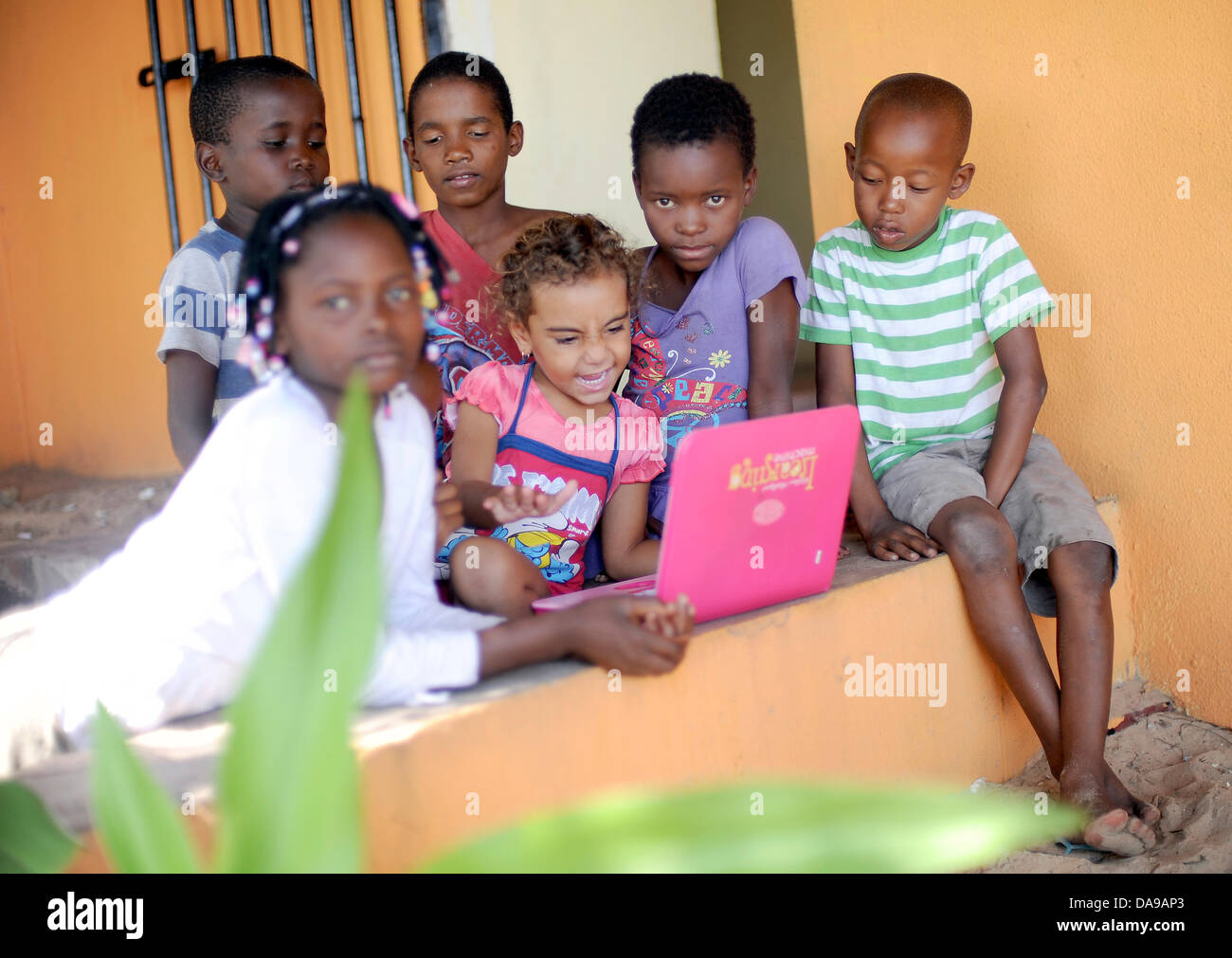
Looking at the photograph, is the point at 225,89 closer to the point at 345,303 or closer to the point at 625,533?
the point at 345,303

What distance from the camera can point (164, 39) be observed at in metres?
4.50

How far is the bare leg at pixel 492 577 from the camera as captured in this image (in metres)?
1.93

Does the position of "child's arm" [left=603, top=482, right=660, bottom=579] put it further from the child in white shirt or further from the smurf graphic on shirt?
A: the child in white shirt

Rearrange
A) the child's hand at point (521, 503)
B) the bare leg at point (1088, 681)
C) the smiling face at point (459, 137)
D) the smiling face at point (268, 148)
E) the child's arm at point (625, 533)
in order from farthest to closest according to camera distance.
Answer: the smiling face at point (459, 137) → the smiling face at point (268, 148) → the child's arm at point (625, 533) → the bare leg at point (1088, 681) → the child's hand at point (521, 503)

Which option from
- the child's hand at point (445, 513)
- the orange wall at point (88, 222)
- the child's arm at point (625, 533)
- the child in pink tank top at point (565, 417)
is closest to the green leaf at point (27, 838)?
the child's hand at point (445, 513)

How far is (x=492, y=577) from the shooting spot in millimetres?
1934

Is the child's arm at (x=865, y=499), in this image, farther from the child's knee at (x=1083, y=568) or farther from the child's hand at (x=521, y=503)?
the child's hand at (x=521, y=503)

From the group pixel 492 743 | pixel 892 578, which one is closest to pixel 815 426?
pixel 892 578

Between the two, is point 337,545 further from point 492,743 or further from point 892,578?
point 892,578

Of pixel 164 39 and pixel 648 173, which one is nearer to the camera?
pixel 648 173

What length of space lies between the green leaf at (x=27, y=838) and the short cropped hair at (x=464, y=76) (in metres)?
2.12

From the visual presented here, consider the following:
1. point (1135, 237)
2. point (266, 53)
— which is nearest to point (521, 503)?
point (1135, 237)
